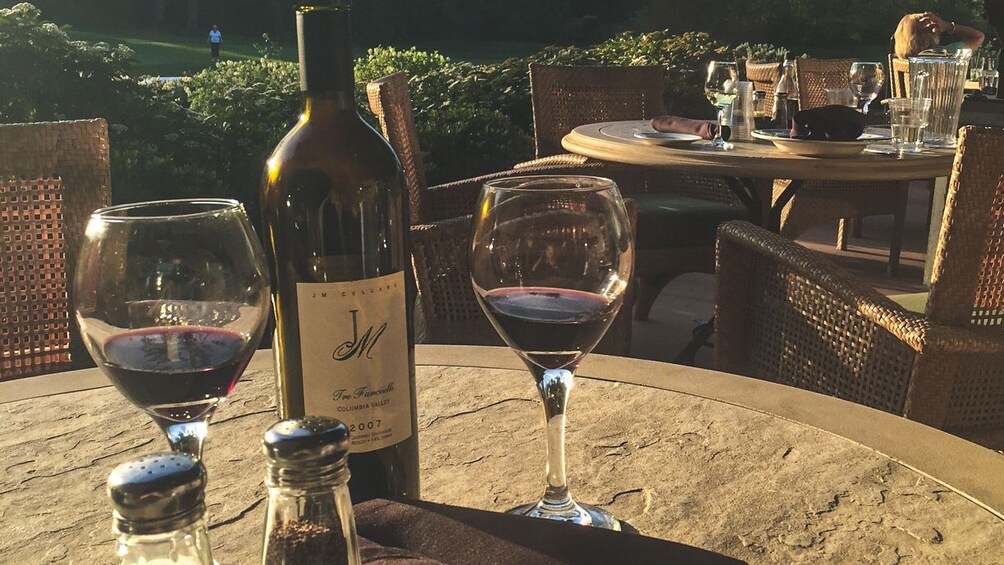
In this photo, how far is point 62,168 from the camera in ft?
5.15

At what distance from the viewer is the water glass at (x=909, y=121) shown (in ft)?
8.40

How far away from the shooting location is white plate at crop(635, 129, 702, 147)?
2.60 metres

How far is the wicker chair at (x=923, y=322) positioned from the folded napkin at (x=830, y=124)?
660 millimetres

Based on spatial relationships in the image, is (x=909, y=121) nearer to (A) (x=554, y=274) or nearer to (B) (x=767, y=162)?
(B) (x=767, y=162)

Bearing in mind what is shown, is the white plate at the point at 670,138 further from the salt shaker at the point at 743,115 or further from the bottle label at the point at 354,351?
the bottle label at the point at 354,351

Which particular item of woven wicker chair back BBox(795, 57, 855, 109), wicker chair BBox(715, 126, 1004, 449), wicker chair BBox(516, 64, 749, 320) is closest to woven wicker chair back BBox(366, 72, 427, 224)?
wicker chair BBox(516, 64, 749, 320)

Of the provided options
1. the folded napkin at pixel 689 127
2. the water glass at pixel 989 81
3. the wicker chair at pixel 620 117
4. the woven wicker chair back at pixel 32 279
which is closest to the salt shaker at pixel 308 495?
the woven wicker chair back at pixel 32 279

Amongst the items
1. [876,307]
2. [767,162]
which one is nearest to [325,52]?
[876,307]

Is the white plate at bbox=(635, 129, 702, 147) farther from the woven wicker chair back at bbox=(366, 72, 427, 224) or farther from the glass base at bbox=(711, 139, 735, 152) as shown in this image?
the woven wicker chair back at bbox=(366, 72, 427, 224)

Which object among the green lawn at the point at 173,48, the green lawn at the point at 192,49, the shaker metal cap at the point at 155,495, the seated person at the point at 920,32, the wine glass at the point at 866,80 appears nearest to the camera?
the shaker metal cap at the point at 155,495

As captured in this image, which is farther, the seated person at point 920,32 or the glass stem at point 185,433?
the seated person at point 920,32

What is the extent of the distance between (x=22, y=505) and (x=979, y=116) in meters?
5.27

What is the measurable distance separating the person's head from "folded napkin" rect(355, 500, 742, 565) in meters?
4.05

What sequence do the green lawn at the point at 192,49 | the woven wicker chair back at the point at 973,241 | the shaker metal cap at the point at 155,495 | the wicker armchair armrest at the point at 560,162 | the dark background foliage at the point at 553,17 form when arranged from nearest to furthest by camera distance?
the shaker metal cap at the point at 155,495 < the woven wicker chair back at the point at 973,241 < the wicker armchair armrest at the point at 560,162 < the dark background foliage at the point at 553,17 < the green lawn at the point at 192,49
